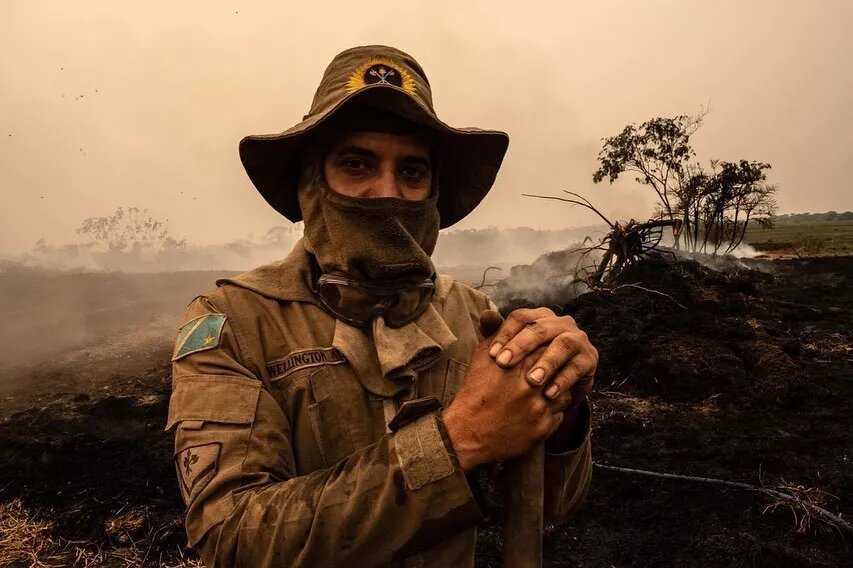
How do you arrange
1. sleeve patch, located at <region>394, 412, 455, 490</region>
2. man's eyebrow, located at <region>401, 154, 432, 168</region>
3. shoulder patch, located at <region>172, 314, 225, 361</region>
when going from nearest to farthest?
sleeve patch, located at <region>394, 412, 455, 490</region>, shoulder patch, located at <region>172, 314, 225, 361</region>, man's eyebrow, located at <region>401, 154, 432, 168</region>

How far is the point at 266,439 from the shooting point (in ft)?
4.31

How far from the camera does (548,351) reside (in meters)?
1.22

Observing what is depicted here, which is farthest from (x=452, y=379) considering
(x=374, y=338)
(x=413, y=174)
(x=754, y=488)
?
(x=754, y=488)

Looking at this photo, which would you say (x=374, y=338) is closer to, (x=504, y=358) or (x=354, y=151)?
(x=504, y=358)

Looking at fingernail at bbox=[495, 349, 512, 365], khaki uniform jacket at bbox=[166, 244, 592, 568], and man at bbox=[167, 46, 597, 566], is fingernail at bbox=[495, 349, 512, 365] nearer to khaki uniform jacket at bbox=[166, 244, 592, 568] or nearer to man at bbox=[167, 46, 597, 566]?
man at bbox=[167, 46, 597, 566]

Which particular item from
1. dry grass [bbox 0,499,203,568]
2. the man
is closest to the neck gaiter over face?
the man

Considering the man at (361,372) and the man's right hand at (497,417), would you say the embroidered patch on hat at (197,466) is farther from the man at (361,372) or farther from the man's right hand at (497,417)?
the man's right hand at (497,417)

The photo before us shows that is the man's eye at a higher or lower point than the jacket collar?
higher

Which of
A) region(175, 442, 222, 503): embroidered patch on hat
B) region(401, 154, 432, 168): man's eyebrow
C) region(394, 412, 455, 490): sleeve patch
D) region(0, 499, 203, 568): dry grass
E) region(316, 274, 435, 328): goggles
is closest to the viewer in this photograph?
region(394, 412, 455, 490): sleeve patch

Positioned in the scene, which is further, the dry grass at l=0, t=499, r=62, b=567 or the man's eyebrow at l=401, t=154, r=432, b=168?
the dry grass at l=0, t=499, r=62, b=567

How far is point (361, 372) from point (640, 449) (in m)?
5.00

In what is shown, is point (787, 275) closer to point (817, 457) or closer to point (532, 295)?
point (532, 295)

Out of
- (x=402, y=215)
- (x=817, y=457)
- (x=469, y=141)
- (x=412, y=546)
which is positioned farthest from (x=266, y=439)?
(x=817, y=457)

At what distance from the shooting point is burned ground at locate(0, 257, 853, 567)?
3875 mm
